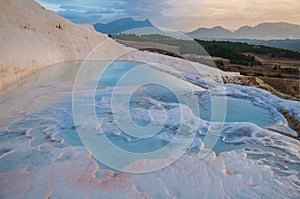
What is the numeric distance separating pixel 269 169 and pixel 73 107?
3.50 meters

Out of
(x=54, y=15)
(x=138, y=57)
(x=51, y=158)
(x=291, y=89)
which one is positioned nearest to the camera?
(x=51, y=158)

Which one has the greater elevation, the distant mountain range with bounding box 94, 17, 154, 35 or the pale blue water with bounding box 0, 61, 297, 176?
the distant mountain range with bounding box 94, 17, 154, 35

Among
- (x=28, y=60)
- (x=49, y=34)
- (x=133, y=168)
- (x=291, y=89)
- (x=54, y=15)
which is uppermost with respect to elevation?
(x=54, y=15)

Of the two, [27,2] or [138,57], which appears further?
[138,57]

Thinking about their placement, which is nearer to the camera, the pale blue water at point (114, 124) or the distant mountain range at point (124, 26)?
the pale blue water at point (114, 124)

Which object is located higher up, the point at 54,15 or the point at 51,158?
the point at 54,15

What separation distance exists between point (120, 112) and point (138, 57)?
752 cm

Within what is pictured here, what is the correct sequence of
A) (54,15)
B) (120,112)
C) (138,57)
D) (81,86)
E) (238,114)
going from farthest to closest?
(138,57), (54,15), (81,86), (238,114), (120,112)

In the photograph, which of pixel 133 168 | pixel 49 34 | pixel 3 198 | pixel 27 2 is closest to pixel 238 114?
pixel 133 168

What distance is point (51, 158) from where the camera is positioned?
10.6ft

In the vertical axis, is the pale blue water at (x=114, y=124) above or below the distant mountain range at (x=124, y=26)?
below

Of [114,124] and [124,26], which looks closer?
[114,124]

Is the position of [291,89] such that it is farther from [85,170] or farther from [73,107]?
[85,170]

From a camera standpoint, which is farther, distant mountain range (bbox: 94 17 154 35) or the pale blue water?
distant mountain range (bbox: 94 17 154 35)
